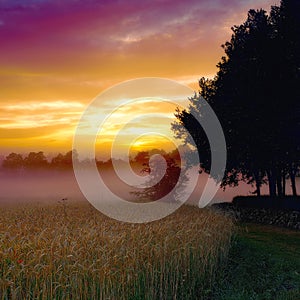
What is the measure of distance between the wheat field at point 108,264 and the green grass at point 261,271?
2.26 ft

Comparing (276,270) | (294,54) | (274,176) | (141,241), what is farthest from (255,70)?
(141,241)

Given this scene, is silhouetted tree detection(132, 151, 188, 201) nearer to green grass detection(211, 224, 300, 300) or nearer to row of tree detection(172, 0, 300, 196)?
row of tree detection(172, 0, 300, 196)

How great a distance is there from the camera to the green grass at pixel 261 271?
1406 centimetres

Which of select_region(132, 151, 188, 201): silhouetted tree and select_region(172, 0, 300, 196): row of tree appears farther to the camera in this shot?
select_region(132, 151, 188, 201): silhouetted tree

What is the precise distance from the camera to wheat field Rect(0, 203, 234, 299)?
33.7 feet

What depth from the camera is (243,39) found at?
124 feet

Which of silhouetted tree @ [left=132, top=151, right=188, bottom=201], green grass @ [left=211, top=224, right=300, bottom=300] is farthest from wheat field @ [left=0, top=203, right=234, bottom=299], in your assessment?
silhouetted tree @ [left=132, top=151, right=188, bottom=201]

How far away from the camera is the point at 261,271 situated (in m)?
16.5

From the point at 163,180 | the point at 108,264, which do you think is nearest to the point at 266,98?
the point at 163,180

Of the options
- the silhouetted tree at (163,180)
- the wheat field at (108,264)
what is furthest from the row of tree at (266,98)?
the wheat field at (108,264)

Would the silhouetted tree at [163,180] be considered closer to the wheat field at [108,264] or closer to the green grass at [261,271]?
the green grass at [261,271]

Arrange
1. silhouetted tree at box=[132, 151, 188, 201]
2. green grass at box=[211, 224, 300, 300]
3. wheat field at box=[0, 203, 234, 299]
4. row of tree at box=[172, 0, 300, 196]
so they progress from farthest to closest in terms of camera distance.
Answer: silhouetted tree at box=[132, 151, 188, 201], row of tree at box=[172, 0, 300, 196], green grass at box=[211, 224, 300, 300], wheat field at box=[0, 203, 234, 299]

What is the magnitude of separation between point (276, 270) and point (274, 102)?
55.1ft

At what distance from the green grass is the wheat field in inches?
27.2
